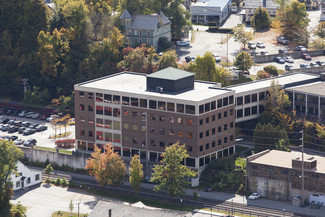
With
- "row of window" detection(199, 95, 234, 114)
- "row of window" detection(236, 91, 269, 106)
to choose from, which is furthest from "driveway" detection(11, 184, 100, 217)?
"row of window" detection(236, 91, 269, 106)

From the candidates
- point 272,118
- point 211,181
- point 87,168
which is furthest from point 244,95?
point 87,168

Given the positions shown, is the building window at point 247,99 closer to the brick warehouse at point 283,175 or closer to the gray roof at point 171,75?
the gray roof at point 171,75

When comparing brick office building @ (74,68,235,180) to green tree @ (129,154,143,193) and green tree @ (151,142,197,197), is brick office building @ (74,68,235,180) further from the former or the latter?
green tree @ (129,154,143,193)

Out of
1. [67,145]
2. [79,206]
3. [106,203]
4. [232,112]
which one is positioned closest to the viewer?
[106,203]

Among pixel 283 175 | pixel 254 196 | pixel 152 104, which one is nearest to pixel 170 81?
pixel 152 104

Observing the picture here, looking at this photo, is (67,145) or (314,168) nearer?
(314,168)

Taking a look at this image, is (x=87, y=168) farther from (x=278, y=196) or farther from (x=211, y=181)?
(x=278, y=196)
